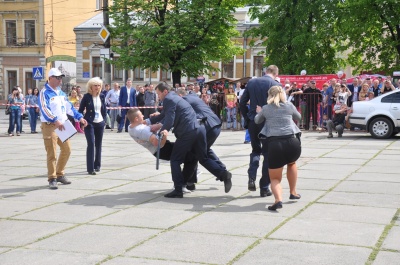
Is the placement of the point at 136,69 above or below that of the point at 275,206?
above

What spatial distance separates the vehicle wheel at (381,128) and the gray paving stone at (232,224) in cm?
1169

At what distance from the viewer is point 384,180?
10.3 meters

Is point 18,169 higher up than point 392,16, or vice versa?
point 392,16

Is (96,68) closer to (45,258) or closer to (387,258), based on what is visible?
(45,258)

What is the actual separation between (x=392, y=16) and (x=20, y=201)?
2804 centimetres

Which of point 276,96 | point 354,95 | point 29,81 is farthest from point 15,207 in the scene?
point 29,81

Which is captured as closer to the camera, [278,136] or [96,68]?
[278,136]

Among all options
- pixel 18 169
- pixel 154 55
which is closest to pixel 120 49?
pixel 154 55

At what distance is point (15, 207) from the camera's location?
27.0ft

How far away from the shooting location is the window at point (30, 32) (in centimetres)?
5784

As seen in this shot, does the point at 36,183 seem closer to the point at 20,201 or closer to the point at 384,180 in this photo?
the point at 20,201

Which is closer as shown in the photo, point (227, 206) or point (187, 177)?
point (227, 206)

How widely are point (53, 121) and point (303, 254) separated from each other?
5.31 meters

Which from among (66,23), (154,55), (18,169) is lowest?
(18,169)
